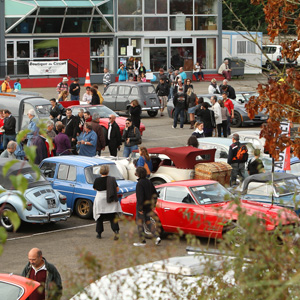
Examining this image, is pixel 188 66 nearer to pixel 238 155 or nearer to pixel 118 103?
pixel 118 103

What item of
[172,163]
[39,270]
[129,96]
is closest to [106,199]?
[172,163]

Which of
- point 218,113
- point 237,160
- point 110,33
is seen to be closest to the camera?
point 237,160

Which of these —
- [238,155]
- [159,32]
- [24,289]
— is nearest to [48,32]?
[159,32]

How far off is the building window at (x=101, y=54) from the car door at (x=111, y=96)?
13.9m

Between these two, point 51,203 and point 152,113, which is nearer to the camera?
point 51,203

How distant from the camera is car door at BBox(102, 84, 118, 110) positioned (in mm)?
30688

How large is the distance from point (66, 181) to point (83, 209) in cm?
78

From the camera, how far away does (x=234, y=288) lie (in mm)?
4691

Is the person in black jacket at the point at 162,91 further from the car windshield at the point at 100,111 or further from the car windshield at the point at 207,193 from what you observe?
the car windshield at the point at 207,193

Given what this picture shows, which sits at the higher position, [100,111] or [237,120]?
[100,111]

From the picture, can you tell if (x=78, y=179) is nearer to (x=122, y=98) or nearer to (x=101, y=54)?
(x=122, y=98)

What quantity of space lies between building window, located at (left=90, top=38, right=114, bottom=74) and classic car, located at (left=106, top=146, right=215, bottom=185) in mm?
27967

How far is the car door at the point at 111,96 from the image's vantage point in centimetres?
3069

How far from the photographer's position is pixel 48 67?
137 feet
